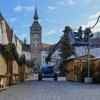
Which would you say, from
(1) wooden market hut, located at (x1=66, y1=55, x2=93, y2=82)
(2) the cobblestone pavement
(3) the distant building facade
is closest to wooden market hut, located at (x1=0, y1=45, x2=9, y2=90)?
(2) the cobblestone pavement

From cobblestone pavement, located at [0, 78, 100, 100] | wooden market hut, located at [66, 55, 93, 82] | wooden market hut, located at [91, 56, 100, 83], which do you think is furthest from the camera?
wooden market hut, located at [66, 55, 93, 82]

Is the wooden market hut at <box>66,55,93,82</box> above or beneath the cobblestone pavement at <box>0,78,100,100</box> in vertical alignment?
above

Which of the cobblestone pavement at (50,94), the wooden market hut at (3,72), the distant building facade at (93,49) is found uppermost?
the distant building facade at (93,49)

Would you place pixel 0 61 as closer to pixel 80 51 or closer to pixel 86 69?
pixel 86 69

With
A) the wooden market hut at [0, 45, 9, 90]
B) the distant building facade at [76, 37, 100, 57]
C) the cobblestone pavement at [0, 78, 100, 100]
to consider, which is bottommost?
the cobblestone pavement at [0, 78, 100, 100]

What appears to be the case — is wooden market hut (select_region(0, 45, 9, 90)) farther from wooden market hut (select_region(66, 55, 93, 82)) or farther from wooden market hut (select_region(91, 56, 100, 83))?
wooden market hut (select_region(66, 55, 93, 82))

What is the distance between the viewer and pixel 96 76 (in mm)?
44250

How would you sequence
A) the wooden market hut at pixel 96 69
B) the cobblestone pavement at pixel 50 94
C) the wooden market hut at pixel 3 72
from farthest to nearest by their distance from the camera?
the wooden market hut at pixel 96 69, the wooden market hut at pixel 3 72, the cobblestone pavement at pixel 50 94

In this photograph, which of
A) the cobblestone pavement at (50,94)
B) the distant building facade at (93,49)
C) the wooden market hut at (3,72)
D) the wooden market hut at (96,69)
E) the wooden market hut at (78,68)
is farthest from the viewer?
the distant building facade at (93,49)

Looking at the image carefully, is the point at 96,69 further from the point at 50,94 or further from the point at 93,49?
the point at 93,49

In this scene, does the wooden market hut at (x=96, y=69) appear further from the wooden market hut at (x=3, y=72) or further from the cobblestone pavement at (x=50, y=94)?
the cobblestone pavement at (x=50, y=94)

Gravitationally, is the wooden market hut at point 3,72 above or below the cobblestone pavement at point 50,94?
above

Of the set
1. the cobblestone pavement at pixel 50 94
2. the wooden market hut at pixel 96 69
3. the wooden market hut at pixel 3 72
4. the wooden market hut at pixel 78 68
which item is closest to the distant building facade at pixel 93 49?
the wooden market hut at pixel 78 68

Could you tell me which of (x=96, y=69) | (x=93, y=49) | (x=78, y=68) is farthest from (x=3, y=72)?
(x=93, y=49)
